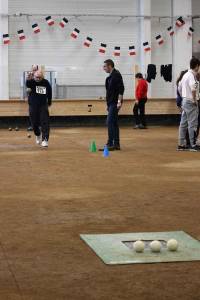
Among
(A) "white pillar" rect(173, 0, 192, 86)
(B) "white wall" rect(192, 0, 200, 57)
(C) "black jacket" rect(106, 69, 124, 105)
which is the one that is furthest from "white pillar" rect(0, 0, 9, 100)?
(C) "black jacket" rect(106, 69, 124, 105)

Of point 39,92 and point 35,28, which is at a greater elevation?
point 35,28

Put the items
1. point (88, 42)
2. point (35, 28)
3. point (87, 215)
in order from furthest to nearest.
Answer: point (88, 42) < point (35, 28) < point (87, 215)

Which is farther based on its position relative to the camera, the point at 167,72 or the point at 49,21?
the point at 167,72

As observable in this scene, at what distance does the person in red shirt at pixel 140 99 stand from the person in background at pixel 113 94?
22.6 feet

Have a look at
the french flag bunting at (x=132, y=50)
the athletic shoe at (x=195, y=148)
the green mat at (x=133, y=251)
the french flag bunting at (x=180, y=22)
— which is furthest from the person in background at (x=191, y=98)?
the french flag bunting at (x=180, y=22)

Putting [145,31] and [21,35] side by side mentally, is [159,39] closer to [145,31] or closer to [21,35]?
[145,31]

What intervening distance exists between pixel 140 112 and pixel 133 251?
15448 mm

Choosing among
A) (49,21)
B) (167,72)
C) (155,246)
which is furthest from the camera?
(167,72)

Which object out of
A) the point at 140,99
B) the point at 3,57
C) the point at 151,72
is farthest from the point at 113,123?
the point at 151,72

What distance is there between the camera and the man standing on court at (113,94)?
13352 mm

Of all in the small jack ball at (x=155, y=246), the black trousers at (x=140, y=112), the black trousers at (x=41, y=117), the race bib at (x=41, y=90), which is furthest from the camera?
the black trousers at (x=140, y=112)

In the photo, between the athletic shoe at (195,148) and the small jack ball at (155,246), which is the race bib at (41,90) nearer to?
the athletic shoe at (195,148)

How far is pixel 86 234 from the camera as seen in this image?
6305 millimetres

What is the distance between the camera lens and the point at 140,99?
20703mm
